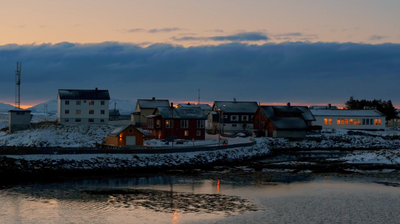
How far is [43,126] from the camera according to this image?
85000 millimetres

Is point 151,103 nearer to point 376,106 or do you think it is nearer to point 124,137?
point 124,137

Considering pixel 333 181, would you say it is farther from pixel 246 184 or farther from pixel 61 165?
pixel 61 165

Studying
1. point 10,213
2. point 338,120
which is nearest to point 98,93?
point 338,120

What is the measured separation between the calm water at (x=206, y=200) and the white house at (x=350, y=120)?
5729 cm

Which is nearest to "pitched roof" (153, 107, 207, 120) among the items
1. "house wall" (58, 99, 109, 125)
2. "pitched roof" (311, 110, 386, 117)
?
"house wall" (58, 99, 109, 125)

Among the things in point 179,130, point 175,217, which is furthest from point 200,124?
point 175,217

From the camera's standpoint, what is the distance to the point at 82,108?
92625 mm

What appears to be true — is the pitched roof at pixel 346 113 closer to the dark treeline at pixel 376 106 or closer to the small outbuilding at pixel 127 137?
the dark treeline at pixel 376 106

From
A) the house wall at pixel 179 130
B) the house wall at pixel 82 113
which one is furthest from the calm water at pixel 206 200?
the house wall at pixel 82 113

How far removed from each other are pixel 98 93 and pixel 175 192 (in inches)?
2325

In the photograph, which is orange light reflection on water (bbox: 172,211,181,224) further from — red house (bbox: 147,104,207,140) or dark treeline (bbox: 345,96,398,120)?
dark treeline (bbox: 345,96,398,120)

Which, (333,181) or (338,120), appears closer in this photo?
(333,181)

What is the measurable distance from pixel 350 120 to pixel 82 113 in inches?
2255

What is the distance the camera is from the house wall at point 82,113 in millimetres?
91750
